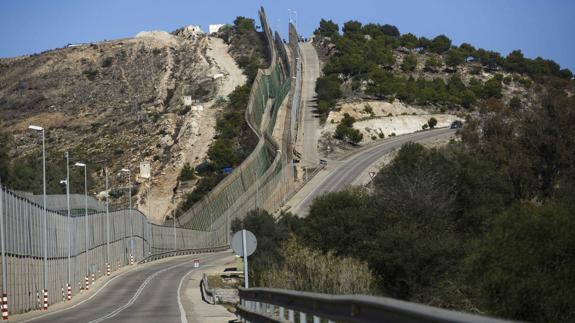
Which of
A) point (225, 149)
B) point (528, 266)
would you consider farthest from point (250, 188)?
point (528, 266)

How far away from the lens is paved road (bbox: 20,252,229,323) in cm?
3203

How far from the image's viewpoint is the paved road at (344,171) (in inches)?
4193

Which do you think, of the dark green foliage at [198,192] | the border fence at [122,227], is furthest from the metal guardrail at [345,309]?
the dark green foliage at [198,192]

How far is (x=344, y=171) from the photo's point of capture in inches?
4801

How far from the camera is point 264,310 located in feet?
66.7

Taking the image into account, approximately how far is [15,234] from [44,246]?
18.3 ft

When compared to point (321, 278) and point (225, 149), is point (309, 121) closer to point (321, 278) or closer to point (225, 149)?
point (225, 149)

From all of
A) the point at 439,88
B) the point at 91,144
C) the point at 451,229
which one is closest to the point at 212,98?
the point at 91,144

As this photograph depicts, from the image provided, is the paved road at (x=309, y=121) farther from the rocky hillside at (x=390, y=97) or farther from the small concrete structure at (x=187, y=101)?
the small concrete structure at (x=187, y=101)

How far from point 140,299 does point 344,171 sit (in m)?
76.1

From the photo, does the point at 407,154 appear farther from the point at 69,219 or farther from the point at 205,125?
the point at 205,125

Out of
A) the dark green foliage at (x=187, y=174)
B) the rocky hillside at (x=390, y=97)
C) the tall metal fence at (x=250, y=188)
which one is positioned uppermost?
the rocky hillside at (x=390, y=97)

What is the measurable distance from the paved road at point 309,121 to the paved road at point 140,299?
48.3m

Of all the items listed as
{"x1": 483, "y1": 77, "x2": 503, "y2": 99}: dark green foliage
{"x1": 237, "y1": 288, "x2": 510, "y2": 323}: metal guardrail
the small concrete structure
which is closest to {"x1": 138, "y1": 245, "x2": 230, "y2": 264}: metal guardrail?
the small concrete structure
